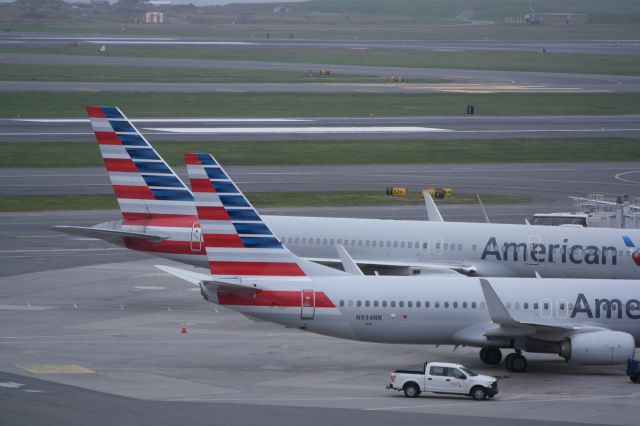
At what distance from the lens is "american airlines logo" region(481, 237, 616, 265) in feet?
179

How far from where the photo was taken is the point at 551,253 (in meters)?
54.9

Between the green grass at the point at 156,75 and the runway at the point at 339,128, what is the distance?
136 ft

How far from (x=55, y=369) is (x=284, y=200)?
42.8 metres

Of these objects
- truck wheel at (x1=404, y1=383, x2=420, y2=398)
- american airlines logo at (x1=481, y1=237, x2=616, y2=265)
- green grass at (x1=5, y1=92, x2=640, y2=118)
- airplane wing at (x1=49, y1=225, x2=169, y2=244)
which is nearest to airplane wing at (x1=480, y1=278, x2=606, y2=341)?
truck wheel at (x1=404, y1=383, x2=420, y2=398)

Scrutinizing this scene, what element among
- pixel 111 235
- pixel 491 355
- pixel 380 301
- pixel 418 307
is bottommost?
pixel 491 355

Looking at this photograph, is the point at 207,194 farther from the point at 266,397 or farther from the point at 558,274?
the point at 558,274

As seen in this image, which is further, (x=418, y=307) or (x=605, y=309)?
(x=605, y=309)

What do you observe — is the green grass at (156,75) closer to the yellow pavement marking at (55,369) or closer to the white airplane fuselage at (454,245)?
the white airplane fuselage at (454,245)

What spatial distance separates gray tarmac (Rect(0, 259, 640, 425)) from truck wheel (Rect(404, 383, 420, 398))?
311 millimetres

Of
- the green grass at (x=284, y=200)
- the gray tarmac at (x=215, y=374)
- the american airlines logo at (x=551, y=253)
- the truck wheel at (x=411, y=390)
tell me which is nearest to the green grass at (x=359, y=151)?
the green grass at (x=284, y=200)

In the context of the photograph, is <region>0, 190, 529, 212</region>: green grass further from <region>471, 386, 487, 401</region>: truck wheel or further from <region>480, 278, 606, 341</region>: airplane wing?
<region>471, 386, 487, 401</region>: truck wheel

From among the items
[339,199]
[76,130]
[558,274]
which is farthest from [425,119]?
[558,274]

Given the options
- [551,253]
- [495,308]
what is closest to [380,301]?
[495,308]

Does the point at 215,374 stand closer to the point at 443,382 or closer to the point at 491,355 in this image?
the point at 443,382
